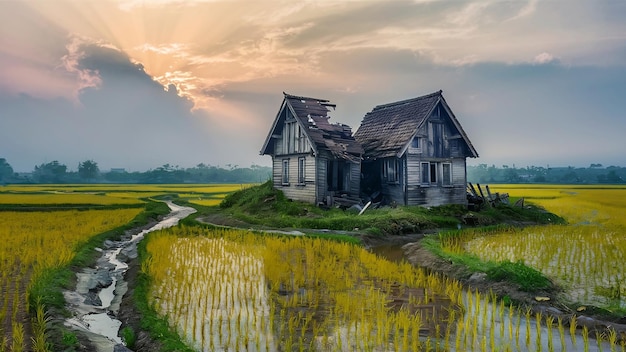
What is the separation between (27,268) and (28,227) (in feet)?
32.9

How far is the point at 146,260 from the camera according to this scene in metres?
12.9

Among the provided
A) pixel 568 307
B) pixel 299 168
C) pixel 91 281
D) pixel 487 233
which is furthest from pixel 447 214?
pixel 91 281

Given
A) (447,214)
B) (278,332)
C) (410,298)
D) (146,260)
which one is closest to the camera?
(278,332)

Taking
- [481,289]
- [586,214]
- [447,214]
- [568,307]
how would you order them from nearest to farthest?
[568,307], [481,289], [447,214], [586,214]

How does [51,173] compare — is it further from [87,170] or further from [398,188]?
[398,188]

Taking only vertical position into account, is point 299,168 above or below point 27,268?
above

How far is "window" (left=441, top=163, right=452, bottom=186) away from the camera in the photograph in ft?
94.4

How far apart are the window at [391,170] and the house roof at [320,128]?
202 centimetres

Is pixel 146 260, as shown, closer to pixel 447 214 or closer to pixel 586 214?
pixel 447 214

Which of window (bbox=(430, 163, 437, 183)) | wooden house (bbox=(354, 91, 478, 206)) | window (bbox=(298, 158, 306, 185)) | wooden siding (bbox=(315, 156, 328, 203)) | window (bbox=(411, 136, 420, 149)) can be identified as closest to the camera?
wooden siding (bbox=(315, 156, 328, 203))

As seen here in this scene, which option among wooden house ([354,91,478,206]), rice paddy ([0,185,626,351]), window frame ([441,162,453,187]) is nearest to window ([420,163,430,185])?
wooden house ([354,91,478,206])

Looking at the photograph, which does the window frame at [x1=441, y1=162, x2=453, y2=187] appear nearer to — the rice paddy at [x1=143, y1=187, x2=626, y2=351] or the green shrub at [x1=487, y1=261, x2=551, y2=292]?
the rice paddy at [x1=143, y1=187, x2=626, y2=351]

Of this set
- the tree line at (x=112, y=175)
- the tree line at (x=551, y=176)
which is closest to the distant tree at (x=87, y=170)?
the tree line at (x=112, y=175)

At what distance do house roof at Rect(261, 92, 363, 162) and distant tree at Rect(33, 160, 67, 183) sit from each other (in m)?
106
